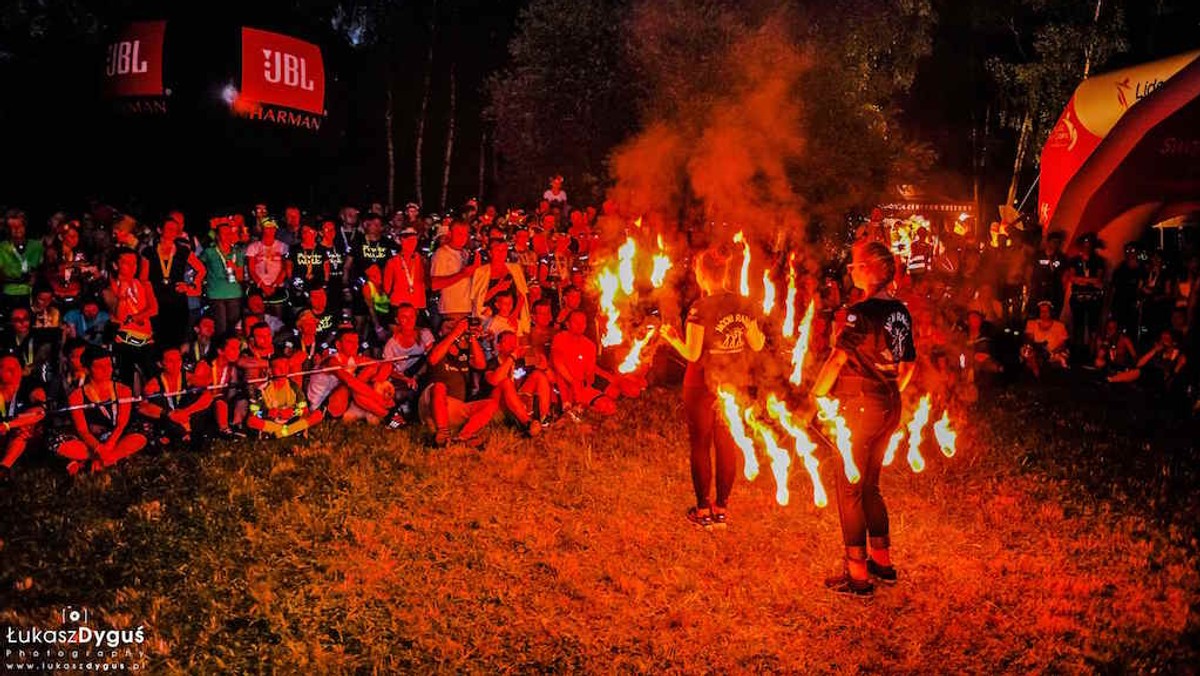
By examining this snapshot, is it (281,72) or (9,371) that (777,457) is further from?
(281,72)

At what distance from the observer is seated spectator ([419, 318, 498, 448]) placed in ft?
27.1

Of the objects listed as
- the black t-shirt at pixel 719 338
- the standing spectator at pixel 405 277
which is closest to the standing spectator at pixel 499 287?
the standing spectator at pixel 405 277

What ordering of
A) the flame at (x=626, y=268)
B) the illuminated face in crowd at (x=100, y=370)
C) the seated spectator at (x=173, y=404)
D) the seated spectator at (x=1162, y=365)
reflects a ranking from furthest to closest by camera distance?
1. the seated spectator at (x=1162, y=365)
2. the flame at (x=626, y=268)
3. the seated spectator at (x=173, y=404)
4. the illuminated face in crowd at (x=100, y=370)

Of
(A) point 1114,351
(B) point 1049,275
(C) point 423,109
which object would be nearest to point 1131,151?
(B) point 1049,275

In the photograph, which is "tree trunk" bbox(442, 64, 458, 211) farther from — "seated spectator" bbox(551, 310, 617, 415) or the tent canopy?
"seated spectator" bbox(551, 310, 617, 415)

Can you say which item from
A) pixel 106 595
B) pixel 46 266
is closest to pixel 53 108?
pixel 46 266

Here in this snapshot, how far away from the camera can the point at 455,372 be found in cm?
861

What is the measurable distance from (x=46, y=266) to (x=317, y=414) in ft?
12.7

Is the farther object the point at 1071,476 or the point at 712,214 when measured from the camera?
the point at 712,214

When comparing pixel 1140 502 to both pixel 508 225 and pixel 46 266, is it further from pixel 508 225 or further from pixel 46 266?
pixel 46 266

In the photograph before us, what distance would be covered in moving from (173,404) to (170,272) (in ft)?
8.82

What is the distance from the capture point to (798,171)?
59.2ft

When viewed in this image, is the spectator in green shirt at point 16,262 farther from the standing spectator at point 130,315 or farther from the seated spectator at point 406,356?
the seated spectator at point 406,356

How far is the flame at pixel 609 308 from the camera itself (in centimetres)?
890
